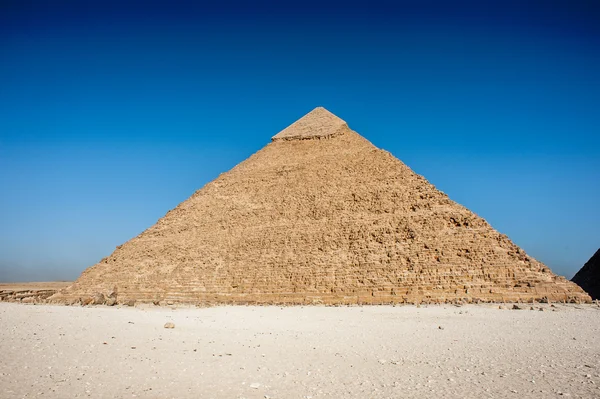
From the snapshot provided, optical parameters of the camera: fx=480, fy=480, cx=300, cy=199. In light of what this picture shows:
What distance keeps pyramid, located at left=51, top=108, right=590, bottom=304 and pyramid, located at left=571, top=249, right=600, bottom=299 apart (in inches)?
521

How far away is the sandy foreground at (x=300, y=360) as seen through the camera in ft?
18.7

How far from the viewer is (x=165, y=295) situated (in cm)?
2433

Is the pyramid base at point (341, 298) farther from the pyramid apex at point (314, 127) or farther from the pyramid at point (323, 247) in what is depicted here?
the pyramid apex at point (314, 127)

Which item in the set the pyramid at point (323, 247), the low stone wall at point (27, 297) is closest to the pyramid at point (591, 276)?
the pyramid at point (323, 247)

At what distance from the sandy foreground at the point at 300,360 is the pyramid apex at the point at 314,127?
75.7ft

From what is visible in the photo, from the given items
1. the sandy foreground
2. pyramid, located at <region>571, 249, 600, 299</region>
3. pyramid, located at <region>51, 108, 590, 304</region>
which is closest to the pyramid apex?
pyramid, located at <region>51, 108, 590, 304</region>

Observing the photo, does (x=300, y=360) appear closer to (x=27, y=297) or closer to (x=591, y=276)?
(x=591, y=276)

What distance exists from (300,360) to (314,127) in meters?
29.3

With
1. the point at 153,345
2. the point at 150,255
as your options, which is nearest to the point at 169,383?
the point at 153,345

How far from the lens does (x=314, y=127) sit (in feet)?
118

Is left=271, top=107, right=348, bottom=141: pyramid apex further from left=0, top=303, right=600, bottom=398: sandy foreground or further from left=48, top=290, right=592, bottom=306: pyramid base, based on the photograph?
left=0, top=303, right=600, bottom=398: sandy foreground

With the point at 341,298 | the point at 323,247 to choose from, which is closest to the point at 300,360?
the point at 341,298

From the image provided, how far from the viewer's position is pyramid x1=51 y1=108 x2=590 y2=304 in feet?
68.7

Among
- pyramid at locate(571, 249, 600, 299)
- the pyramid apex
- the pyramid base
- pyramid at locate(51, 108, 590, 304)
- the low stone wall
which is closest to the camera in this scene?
the pyramid base
